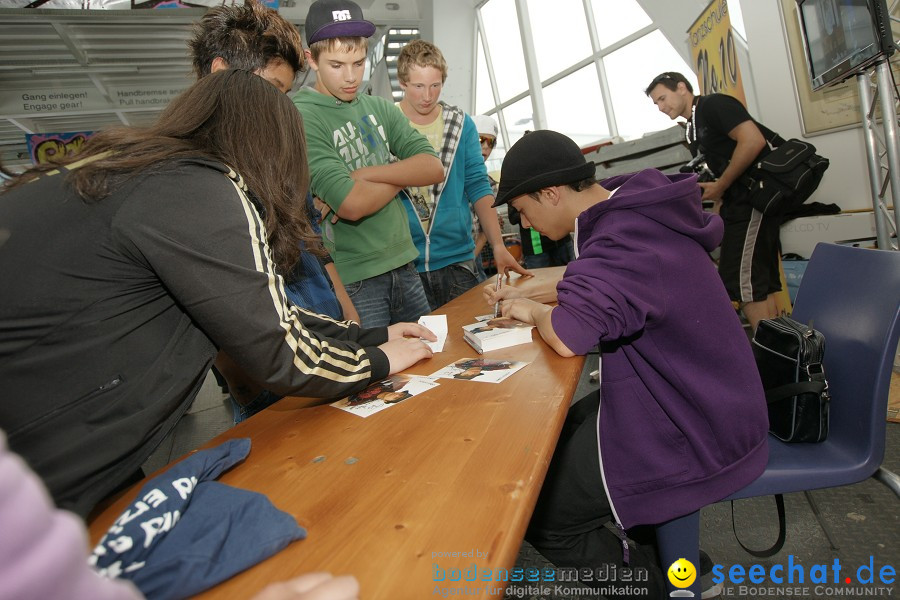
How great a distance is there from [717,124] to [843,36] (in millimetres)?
744

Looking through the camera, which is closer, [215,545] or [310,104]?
[215,545]

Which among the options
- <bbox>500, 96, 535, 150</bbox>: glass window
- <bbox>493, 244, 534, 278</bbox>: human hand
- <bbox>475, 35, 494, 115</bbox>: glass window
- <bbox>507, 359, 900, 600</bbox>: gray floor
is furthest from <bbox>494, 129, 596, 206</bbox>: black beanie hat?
<bbox>475, 35, 494, 115</bbox>: glass window

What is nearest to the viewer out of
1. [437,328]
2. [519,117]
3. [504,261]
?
[437,328]

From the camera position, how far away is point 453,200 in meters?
2.47

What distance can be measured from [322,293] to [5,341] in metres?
0.98

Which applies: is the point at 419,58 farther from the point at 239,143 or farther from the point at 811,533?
the point at 811,533

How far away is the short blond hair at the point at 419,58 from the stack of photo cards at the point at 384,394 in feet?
5.86

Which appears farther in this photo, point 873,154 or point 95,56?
point 95,56

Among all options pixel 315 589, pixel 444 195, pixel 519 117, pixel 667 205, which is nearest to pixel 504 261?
pixel 444 195

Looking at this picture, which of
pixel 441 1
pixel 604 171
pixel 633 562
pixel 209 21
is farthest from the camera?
pixel 441 1

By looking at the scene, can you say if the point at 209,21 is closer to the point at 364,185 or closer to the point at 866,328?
the point at 364,185

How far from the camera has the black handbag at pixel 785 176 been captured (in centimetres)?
308

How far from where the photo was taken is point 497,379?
115cm

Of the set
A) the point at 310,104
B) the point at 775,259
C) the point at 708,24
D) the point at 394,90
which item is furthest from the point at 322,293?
the point at 394,90
